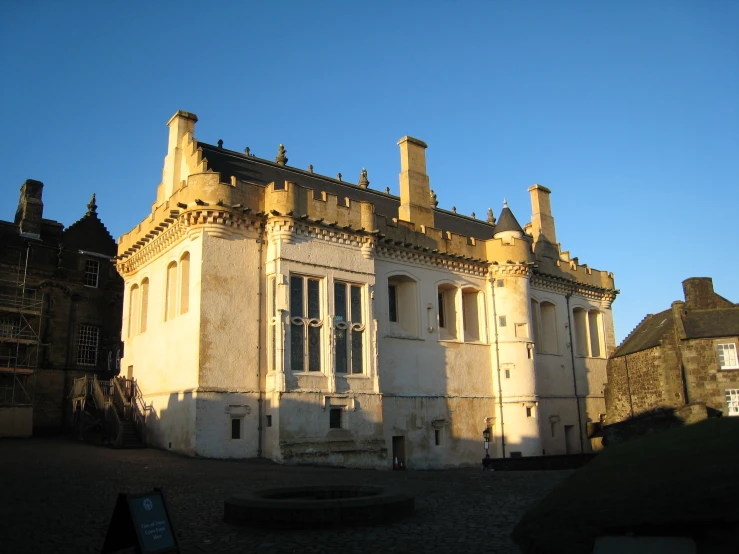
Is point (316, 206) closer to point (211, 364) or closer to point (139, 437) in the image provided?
point (211, 364)

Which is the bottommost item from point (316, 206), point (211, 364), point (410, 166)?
point (211, 364)

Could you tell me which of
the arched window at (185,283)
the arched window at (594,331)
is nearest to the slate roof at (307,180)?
the arched window at (185,283)

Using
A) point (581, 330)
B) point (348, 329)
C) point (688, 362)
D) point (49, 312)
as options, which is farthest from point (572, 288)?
point (49, 312)

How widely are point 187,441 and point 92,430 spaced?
29.3ft

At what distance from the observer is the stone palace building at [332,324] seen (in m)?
22.9

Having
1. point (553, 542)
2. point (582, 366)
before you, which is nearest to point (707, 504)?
point (553, 542)

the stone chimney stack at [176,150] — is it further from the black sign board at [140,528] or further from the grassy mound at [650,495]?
the grassy mound at [650,495]

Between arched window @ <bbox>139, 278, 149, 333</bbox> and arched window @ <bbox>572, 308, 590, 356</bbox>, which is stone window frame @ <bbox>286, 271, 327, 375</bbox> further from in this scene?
arched window @ <bbox>572, 308, 590, 356</bbox>

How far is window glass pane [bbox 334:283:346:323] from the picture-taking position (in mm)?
25219

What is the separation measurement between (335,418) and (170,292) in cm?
854

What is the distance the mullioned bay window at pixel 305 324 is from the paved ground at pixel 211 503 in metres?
4.05

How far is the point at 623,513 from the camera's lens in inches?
256

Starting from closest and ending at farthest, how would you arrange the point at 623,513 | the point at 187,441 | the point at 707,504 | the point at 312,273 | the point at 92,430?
the point at 707,504, the point at 623,513, the point at 187,441, the point at 312,273, the point at 92,430

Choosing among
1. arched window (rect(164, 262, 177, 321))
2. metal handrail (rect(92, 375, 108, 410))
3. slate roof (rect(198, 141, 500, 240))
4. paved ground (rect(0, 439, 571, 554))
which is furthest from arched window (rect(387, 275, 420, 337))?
metal handrail (rect(92, 375, 108, 410))
